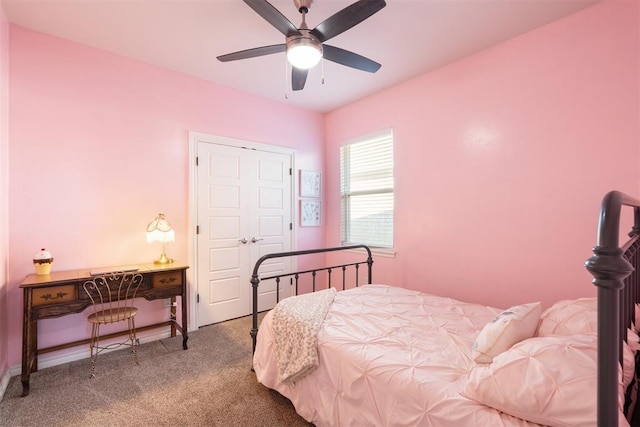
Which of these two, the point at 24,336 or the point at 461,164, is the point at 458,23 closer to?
the point at 461,164

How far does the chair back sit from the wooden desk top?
0.08 meters

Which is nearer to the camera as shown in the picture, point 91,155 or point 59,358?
point 59,358

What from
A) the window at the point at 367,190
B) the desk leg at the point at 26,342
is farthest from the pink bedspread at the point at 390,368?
the desk leg at the point at 26,342

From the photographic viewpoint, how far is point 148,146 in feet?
9.73

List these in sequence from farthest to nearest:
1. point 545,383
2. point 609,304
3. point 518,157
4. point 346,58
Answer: point 518,157 → point 346,58 → point 545,383 → point 609,304

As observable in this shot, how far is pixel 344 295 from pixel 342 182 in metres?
2.01

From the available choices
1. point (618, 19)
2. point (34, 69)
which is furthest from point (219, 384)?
point (618, 19)

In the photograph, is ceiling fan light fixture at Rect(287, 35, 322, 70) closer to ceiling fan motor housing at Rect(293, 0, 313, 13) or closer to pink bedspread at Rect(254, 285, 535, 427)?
ceiling fan motor housing at Rect(293, 0, 313, 13)

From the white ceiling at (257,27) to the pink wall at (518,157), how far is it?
0.74ft

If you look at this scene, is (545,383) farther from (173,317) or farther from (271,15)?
(173,317)

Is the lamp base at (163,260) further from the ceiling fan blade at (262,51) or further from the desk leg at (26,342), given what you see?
the ceiling fan blade at (262,51)

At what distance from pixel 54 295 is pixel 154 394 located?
1.06m

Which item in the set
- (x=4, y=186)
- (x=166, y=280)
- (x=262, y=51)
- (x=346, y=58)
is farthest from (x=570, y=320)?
(x=4, y=186)

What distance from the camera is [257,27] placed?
2.35 m
